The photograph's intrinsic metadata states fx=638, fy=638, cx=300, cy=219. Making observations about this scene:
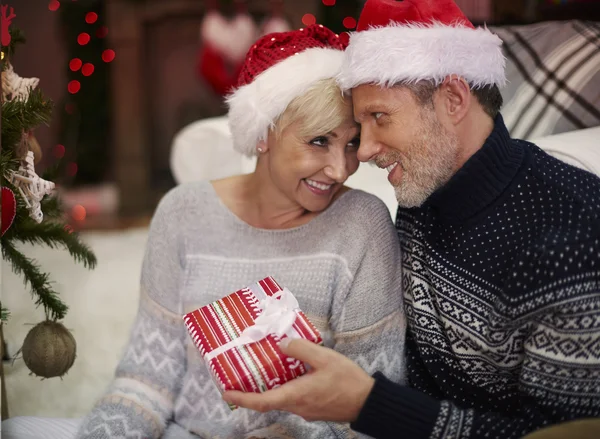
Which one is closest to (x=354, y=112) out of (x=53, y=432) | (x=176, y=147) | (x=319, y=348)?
(x=319, y=348)

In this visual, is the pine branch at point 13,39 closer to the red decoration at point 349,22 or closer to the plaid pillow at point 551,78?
the plaid pillow at point 551,78

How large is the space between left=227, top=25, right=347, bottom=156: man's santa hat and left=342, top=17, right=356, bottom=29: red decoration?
279 cm

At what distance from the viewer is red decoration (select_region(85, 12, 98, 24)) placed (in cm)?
468

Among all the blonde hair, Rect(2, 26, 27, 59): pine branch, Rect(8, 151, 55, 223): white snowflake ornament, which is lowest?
Rect(8, 151, 55, 223): white snowflake ornament

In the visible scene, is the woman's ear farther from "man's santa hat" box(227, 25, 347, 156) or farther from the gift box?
the gift box

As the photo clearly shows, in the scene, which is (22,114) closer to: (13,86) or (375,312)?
(13,86)

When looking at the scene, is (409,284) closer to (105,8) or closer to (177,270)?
(177,270)

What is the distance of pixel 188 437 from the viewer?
4.55 ft

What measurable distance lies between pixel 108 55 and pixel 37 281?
12.3ft

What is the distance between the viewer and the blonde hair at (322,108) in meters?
1.35

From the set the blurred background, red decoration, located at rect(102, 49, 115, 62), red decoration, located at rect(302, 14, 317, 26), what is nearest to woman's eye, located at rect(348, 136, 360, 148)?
the blurred background

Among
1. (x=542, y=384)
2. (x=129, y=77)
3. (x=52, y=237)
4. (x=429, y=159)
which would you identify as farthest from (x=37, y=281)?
(x=129, y=77)

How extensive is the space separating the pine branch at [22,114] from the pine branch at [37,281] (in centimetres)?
25

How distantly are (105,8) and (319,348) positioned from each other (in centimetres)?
425
